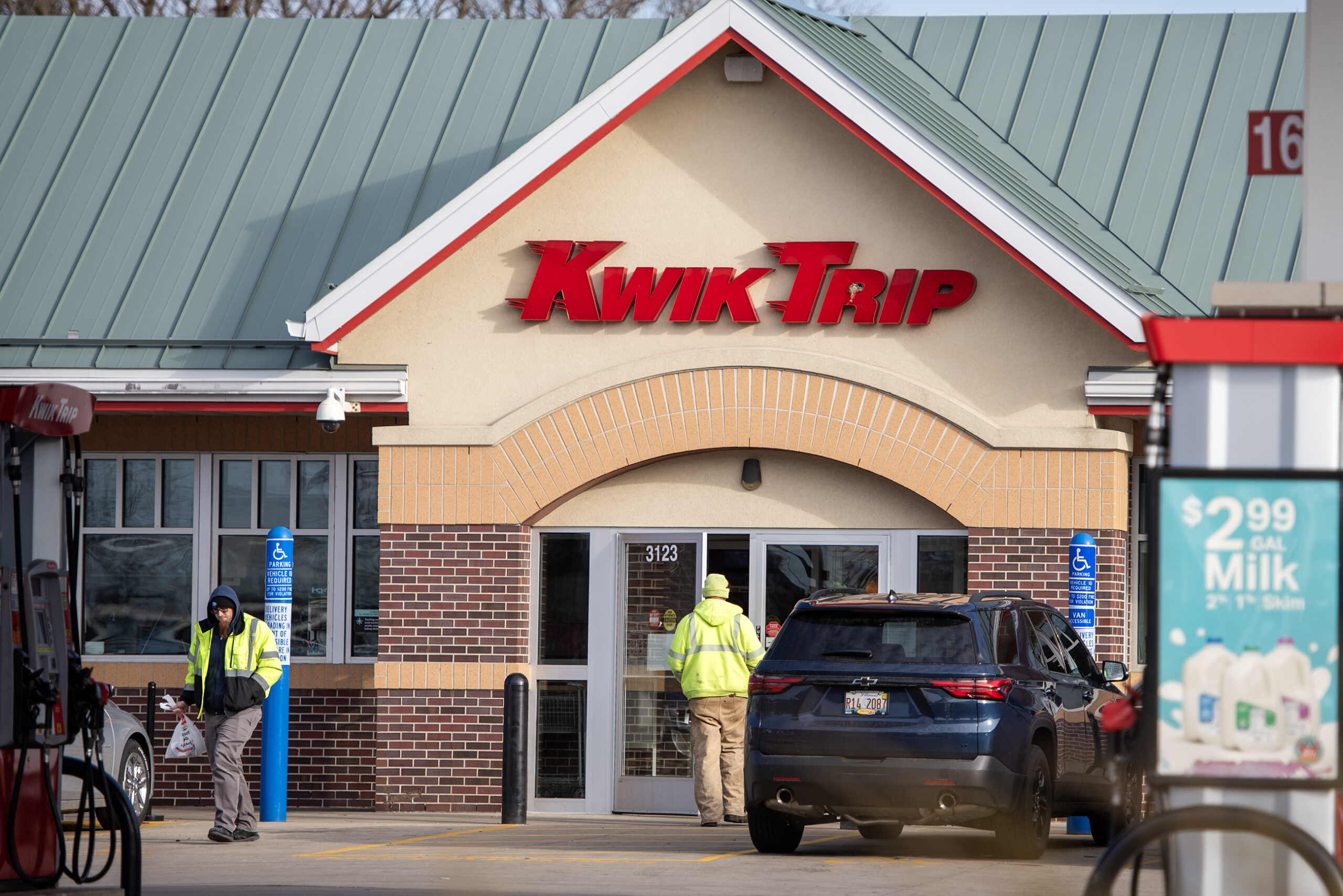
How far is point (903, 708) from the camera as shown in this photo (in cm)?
1207

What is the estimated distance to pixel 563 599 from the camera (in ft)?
55.8

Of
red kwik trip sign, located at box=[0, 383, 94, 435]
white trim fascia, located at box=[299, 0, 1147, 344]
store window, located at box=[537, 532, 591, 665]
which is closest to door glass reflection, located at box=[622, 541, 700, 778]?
store window, located at box=[537, 532, 591, 665]

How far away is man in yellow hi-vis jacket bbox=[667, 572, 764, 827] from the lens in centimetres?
1552

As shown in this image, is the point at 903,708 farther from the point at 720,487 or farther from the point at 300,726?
the point at 300,726

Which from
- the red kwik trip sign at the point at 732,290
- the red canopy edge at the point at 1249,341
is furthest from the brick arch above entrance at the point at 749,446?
the red canopy edge at the point at 1249,341

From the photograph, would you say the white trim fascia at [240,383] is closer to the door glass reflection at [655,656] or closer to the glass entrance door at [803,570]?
the door glass reflection at [655,656]

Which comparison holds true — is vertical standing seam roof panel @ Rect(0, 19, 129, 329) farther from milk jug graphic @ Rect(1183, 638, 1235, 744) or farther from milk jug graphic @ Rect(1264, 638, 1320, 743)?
milk jug graphic @ Rect(1264, 638, 1320, 743)

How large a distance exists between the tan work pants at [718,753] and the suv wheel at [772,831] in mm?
2493

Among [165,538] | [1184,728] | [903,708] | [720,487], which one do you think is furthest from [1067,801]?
[165,538]

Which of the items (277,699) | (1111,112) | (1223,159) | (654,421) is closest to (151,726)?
(277,699)

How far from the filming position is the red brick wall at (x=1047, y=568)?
51.5ft

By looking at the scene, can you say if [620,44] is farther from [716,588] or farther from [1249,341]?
[1249,341]

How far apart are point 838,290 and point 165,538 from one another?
6.66m

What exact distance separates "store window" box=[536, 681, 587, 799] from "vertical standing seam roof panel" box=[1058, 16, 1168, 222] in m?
6.43
